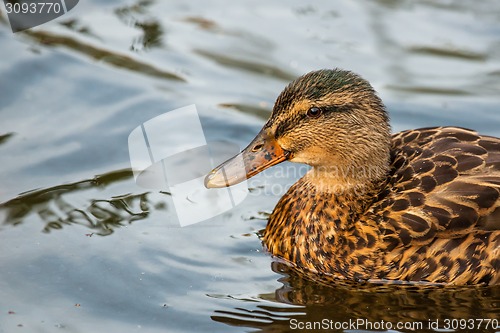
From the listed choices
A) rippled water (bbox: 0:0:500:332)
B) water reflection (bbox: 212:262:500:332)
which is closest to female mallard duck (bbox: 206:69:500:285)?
water reflection (bbox: 212:262:500:332)

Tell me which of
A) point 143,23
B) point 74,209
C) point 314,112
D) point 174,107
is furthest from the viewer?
point 143,23

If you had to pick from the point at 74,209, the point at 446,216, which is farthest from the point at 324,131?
the point at 74,209

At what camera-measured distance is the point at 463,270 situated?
8.12 metres

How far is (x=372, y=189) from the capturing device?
847cm

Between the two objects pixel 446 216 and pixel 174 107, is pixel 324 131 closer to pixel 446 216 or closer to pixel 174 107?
pixel 446 216

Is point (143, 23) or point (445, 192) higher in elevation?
point (143, 23)

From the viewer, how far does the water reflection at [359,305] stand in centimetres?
775

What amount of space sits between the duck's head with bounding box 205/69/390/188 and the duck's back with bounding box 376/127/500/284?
1.28ft

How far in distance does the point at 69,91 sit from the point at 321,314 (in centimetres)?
485

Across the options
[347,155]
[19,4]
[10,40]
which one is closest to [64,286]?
[347,155]

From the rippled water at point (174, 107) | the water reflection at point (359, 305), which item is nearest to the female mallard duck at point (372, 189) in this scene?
the water reflection at point (359, 305)

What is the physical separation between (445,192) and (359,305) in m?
1.22

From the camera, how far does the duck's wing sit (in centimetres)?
800

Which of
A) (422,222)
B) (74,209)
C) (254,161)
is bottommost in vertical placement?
(74,209)
